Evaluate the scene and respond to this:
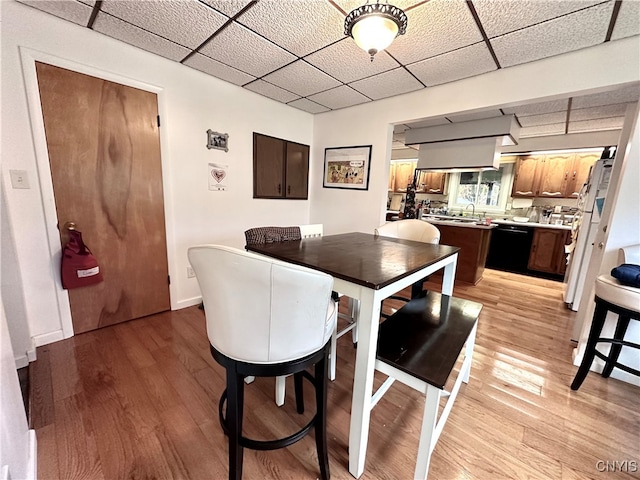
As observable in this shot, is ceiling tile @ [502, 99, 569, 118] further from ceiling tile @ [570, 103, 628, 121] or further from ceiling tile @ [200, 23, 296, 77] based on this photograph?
ceiling tile @ [200, 23, 296, 77]

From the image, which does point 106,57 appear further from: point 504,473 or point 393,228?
point 504,473

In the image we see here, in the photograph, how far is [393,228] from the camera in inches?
95.9

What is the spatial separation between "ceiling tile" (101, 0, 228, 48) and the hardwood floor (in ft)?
7.71

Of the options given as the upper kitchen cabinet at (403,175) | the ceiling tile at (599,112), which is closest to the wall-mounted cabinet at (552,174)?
the ceiling tile at (599,112)

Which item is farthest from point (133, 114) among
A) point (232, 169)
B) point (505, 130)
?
point (505, 130)

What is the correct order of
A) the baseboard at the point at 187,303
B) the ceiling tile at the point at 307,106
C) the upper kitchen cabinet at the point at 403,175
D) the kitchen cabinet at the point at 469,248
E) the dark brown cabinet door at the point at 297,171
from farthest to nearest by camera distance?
the upper kitchen cabinet at the point at 403,175
the kitchen cabinet at the point at 469,248
the dark brown cabinet door at the point at 297,171
the ceiling tile at the point at 307,106
the baseboard at the point at 187,303

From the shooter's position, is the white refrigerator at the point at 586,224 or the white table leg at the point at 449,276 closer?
the white table leg at the point at 449,276

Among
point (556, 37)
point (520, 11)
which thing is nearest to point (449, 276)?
point (520, 11)

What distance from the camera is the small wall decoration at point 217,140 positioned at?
263 cm

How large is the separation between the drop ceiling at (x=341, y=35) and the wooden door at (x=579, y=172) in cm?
188

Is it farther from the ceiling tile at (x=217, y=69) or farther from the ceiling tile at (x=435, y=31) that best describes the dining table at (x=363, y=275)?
the ceiling tile at (x=217, y=69)

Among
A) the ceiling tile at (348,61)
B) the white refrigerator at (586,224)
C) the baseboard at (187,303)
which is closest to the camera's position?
the ceiling tile at (348,61)

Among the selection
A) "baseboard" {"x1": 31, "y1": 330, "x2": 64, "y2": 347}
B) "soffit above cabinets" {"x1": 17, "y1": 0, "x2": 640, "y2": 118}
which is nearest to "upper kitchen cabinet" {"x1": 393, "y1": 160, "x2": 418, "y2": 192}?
"soffit above cabinets" {"x1": 17, "y1": 0, "x2": 640, "y2": 118}

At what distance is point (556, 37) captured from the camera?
1754 millimetres
